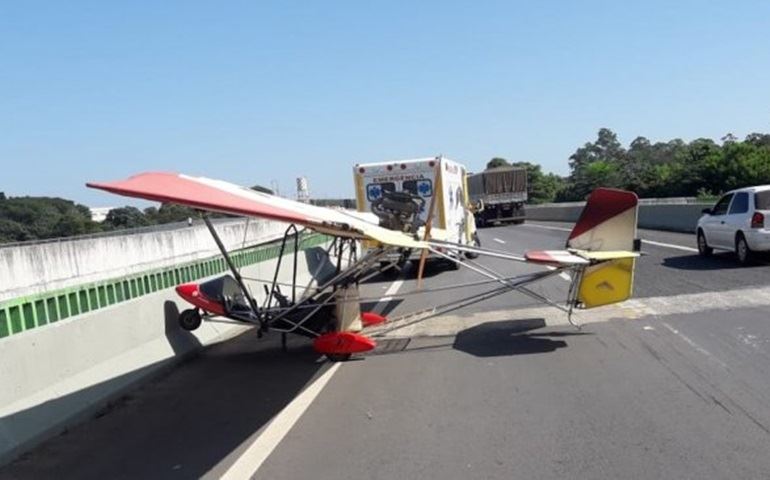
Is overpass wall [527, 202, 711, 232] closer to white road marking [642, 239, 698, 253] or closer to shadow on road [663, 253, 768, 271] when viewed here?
white road marking [642, 239, 698, 253]

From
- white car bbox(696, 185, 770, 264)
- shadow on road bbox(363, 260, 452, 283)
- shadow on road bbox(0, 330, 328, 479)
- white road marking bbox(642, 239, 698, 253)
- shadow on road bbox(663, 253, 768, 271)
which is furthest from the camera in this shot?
white road marking bbox(642, 239, 698, 253)

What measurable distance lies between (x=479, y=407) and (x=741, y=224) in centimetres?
1240

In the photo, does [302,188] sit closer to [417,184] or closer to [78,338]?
[417,184]

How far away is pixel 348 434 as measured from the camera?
21.3ft

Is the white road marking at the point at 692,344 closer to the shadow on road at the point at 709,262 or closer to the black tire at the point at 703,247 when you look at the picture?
the shadow on road at the point at 709,262

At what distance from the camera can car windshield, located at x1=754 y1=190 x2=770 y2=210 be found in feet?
55.9

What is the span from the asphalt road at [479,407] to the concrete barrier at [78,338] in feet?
0.72

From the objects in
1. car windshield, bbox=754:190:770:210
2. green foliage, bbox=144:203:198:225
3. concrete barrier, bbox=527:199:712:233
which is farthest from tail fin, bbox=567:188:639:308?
concrete barrier, bbox=527:199:712:233

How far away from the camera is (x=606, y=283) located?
10305 millimetres

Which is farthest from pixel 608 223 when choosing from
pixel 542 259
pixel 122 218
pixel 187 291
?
pixel 122 218

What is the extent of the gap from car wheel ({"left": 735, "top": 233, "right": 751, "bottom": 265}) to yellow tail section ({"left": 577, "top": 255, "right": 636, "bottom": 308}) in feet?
26.6

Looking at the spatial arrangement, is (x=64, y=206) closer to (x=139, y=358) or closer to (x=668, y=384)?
(x=139, y=358)

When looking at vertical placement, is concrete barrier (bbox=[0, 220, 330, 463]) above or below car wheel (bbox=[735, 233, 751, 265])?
above

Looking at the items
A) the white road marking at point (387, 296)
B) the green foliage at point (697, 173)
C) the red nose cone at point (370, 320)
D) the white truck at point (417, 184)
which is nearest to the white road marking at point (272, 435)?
the red nose cone at point (370, 320)
